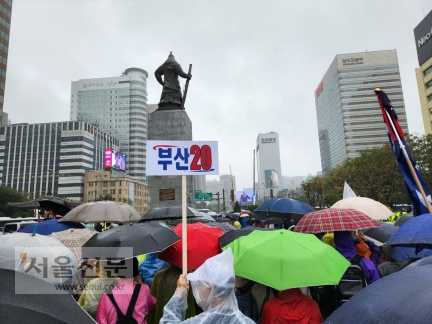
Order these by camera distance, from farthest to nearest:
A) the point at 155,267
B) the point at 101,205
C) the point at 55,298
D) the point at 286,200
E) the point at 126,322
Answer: the point at 286,200 → the point at 101,205 → the point at 155,267 → the point at 126,322 → the point at 55,298

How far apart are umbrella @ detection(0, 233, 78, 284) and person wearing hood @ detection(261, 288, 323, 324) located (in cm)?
250

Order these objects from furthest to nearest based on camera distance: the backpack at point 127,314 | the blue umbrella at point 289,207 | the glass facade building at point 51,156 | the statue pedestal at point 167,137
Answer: the glass facade building at point 51,156 → the statue pedestal at point 167,137 → the blue umbrella at point 289,207 → the backpack at point 127,314

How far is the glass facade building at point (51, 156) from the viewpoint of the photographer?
353 feet

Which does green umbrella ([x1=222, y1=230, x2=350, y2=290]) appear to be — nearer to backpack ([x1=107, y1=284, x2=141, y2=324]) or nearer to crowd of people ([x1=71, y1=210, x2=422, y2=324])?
crowd of people ([x1=71, y1=210, x2=422, y2=324])

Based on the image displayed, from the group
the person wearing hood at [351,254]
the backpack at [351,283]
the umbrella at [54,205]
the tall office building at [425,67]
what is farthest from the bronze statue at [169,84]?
the tall office building at [425,67]

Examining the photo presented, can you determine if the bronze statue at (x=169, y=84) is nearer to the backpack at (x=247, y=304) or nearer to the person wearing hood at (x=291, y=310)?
the backpack at (x=247, y=304)

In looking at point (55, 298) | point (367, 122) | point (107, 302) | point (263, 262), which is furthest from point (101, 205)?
point (367, 122)

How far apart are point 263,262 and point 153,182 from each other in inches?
439

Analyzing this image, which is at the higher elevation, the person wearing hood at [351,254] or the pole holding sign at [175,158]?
the pole holding sign at [175,158]

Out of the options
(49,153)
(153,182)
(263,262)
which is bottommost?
(263,262)

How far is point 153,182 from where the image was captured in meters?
13.7

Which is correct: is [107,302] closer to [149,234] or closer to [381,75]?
[149,234]

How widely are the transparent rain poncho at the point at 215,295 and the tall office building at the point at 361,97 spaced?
11513 centimetres

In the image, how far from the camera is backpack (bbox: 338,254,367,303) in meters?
3.48
